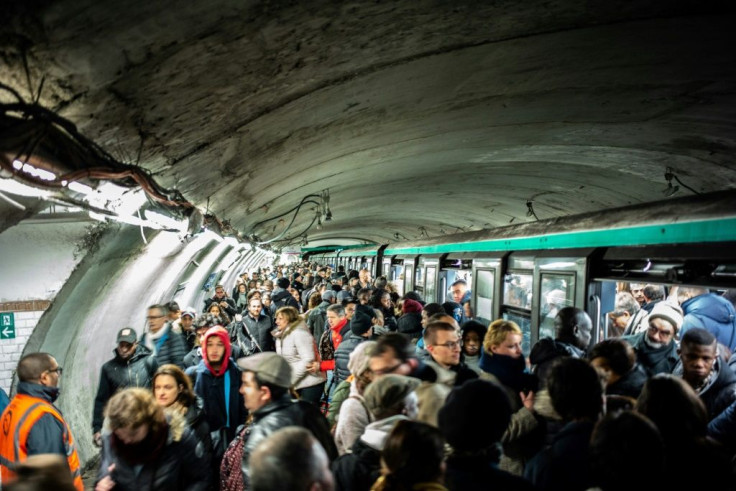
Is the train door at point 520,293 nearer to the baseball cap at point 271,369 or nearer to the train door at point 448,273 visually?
the train door at point 448,273

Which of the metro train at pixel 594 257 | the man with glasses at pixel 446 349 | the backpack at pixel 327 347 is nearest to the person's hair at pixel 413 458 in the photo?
the man with glasses at pixel 446 349

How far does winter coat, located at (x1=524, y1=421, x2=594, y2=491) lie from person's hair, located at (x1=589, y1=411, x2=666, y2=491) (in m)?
0.22

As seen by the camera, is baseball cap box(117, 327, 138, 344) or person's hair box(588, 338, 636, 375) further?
baseball cap box(117, 327, 138, 344)

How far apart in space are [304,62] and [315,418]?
6.12ft

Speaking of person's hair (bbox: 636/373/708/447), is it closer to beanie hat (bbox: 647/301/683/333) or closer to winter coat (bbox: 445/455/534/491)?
winter coat (bbox: 445/455/534/491)

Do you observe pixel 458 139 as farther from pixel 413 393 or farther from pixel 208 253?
pixel 208 253

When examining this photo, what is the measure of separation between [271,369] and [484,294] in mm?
6124

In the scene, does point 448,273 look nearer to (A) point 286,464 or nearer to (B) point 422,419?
(B) point 422,419

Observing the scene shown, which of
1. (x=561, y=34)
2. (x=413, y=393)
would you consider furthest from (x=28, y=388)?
(x=561, y=34)

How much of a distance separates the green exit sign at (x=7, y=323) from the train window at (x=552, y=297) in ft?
18.6

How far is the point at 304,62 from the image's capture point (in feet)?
7.97

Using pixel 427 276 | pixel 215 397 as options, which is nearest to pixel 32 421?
pixel 215 397

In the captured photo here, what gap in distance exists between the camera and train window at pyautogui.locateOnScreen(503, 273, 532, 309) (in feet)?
22.9

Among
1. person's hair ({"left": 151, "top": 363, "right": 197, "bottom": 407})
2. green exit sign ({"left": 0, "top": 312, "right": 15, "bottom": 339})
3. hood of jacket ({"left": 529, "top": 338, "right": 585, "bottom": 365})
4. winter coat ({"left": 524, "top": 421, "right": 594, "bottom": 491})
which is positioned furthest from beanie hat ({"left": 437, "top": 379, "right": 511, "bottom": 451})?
green exit sign ({"left": 0, "top": 312, "right": 15, "bottom": 339})
